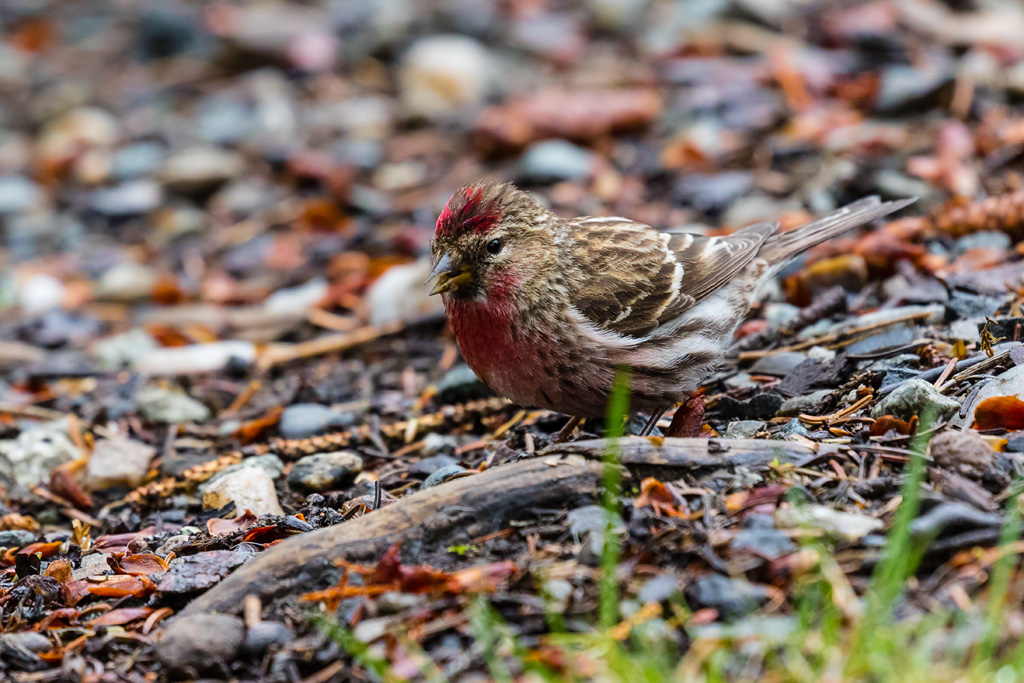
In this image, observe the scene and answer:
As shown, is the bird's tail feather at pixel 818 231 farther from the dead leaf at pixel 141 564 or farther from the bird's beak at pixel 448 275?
the dead leaf at pixel 141 564

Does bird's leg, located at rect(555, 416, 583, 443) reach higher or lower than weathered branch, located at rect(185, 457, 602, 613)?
lower

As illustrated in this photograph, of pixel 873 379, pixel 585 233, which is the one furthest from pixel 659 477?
pixel 585 233

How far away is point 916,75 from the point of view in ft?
24.8

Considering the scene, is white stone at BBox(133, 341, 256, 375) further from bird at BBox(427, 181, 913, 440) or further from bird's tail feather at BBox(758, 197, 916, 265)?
bird's tail feather at BBox(758, 197, 916, 265)

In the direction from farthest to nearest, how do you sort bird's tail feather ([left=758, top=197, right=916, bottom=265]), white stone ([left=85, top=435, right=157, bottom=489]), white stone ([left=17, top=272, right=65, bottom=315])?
white stone ([left=17, top=272, right=65, bottom=315])
bird's tail feather ([left=758, top=197, right=916, bottom=265])
white stone ([left=85, top=435, right=157, bottom=489])

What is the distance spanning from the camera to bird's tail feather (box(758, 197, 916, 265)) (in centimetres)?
501

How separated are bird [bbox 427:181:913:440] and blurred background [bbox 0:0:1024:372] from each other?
1.25 m

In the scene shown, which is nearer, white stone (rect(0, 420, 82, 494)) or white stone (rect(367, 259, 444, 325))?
white stone (rect(0, 420, 82, 494))

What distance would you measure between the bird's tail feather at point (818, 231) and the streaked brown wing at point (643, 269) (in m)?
0.18

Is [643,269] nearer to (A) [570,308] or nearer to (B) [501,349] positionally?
(A) [570,308]

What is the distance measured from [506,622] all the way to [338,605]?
0.51 meters

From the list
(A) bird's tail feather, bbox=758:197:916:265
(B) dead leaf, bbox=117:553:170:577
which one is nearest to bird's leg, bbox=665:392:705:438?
(A) bird's tail feather, bbox=758:197:916:265

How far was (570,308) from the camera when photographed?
414 cm

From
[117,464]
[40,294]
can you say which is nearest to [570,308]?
[117,464]
